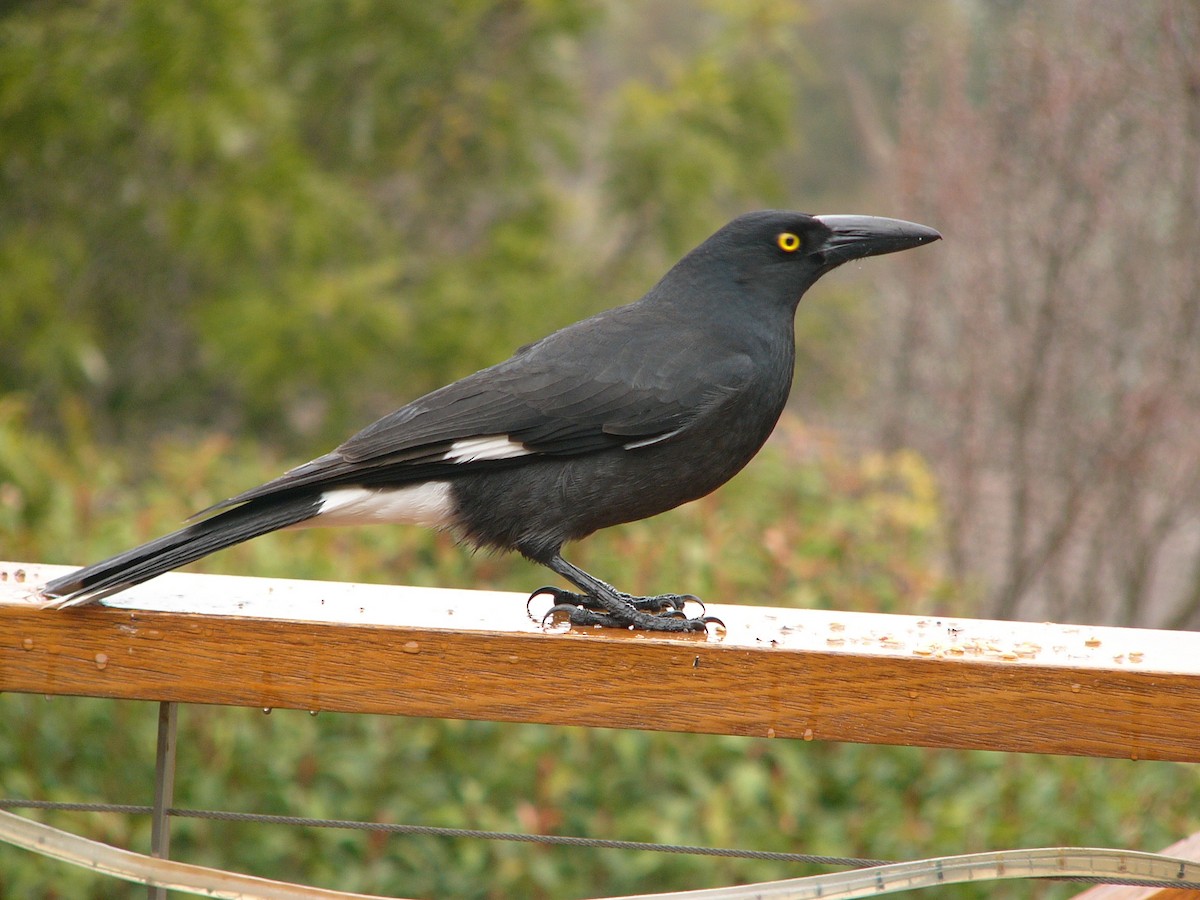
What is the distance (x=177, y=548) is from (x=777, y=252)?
1403 mm

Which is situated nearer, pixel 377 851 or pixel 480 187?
pixel 377 851

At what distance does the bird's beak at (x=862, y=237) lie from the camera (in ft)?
8.71

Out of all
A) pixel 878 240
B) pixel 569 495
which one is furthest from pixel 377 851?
pixel 878 240

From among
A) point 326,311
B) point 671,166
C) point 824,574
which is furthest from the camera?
point 671,166

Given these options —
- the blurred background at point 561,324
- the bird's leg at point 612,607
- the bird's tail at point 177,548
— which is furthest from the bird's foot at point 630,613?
the blurred background at point 561,324

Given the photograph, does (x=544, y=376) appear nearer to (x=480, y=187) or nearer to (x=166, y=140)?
(x=166, y=140)

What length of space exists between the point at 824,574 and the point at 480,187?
3474 mm

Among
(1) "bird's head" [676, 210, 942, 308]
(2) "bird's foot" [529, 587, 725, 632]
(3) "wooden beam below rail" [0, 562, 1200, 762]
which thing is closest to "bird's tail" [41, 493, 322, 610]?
(3) "wooden beam below rail" [0, 562, 1200, 762]

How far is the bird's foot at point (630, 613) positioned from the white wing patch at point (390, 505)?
0.27 metres

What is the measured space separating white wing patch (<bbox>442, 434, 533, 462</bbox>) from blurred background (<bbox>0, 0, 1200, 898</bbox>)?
1186mm

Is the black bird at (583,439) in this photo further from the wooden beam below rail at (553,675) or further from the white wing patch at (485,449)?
the wooden beam below rail at (553,675)

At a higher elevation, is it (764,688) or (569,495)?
(569,495)

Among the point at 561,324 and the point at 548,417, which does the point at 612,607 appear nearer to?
the point at 548,417

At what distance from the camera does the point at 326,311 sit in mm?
5477
